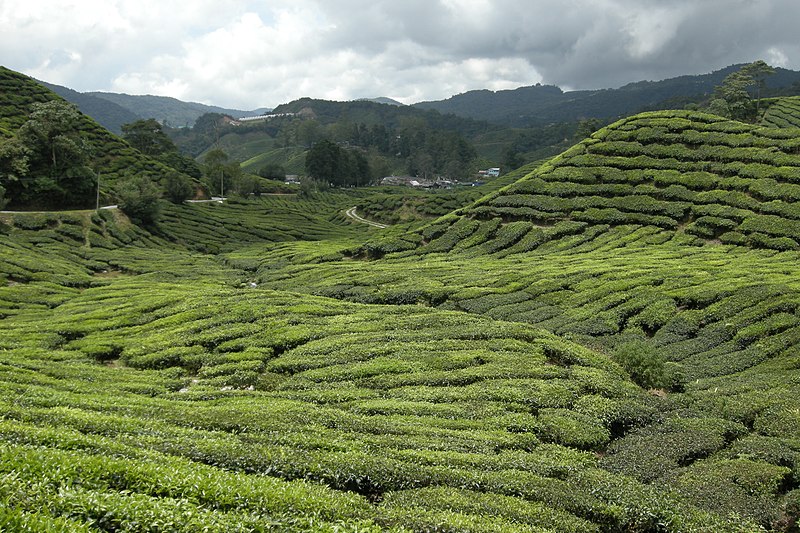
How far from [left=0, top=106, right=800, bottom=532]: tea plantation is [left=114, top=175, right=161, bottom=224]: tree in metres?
22.0

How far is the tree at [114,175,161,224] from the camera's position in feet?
263

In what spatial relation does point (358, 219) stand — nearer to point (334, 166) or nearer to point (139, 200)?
point (139, 200)

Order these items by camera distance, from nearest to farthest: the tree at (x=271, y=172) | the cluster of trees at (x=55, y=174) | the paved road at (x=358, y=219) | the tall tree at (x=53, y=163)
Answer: the cluster of trees at (x=55, y=174) < the tall tree at (x=53, y=163) < the paved road at (x=358, y=219) < the tree at (x=271, y=172)

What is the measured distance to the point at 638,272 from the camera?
1481 inches

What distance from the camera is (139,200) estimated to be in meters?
80.6

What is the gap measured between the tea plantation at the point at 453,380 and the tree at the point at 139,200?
72.2 feet

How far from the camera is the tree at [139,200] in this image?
80.3 m

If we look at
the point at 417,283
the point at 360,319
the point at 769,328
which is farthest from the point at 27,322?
the point at 769,328

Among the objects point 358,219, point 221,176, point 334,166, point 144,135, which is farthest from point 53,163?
point 334,166

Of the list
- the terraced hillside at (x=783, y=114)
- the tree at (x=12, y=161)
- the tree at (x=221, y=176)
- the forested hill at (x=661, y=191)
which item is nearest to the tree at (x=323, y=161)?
the tree at (x=221, y=176)

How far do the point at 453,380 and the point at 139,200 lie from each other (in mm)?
74854

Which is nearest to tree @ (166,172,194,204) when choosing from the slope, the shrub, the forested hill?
the forested hill

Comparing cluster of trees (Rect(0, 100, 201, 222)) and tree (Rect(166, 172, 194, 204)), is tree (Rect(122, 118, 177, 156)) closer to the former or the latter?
tree (Rect(166, 172, 194, 204))

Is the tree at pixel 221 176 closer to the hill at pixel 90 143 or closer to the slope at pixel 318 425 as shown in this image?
the hill at pixel 90 143
